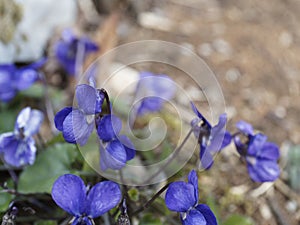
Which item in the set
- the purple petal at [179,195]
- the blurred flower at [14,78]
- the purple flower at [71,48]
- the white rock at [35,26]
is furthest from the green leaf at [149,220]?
the white rock at [35,26]

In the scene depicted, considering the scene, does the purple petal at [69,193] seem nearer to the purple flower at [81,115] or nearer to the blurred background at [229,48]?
the purple flower at [81,115]

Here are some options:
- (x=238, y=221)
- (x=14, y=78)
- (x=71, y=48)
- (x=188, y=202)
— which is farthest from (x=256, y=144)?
(x=71, y=48)

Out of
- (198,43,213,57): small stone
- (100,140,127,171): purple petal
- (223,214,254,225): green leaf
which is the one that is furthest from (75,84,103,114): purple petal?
(198,43,213,57): small stone

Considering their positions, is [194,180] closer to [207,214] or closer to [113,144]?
[207,214]

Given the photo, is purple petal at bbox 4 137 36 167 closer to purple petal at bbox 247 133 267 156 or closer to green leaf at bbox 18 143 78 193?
green leaf at bbox 18 143 78 193

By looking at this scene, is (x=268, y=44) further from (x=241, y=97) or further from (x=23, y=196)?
(x=23, y=196)

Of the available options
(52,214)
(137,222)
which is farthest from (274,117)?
(52,214)
